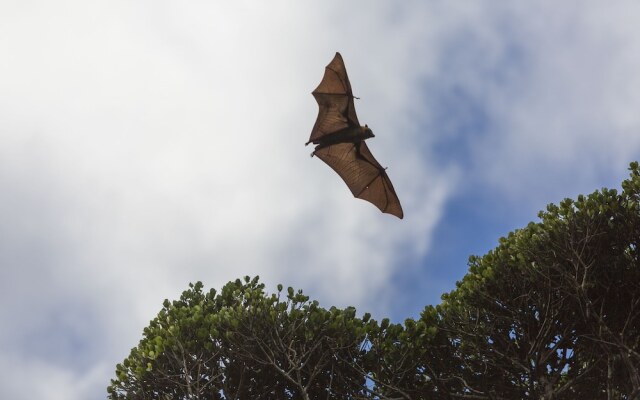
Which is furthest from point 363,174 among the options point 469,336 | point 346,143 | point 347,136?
point 469,336

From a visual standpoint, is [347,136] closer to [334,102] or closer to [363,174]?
[334,102]

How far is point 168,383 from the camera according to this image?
58.4 feet

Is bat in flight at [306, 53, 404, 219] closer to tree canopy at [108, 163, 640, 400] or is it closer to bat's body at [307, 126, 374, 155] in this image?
bat's body at [307, 126, 374, 155]

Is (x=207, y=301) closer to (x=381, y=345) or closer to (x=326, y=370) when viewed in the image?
(x=326, y=370)

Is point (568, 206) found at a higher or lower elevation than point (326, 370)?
higher

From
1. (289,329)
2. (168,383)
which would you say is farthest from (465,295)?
(168,383)

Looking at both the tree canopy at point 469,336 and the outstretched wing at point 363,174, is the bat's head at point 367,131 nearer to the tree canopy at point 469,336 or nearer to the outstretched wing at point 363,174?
the outstretched wing at point 363,174

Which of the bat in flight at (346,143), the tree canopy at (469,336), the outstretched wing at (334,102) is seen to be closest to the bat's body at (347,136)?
the bat in flight at (346,143)

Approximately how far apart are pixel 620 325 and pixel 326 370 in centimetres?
856

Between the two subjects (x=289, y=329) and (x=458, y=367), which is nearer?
(x=289, y=329)

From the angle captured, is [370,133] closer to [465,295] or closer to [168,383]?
[465,295]

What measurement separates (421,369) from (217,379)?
5.90 metres

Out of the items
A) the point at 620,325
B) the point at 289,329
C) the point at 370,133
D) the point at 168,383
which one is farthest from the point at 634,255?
the point at 168,383

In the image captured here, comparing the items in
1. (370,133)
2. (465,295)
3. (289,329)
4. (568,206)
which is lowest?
(289,329)
